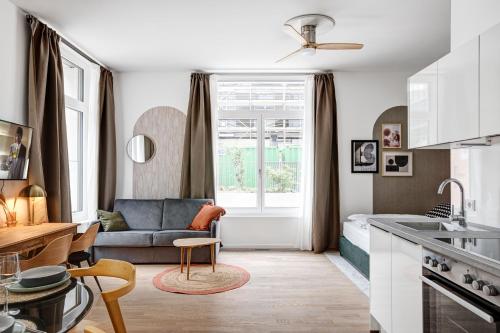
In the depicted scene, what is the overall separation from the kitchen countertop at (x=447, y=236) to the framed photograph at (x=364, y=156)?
3173 mm

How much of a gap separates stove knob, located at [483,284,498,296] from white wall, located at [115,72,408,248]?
442cm

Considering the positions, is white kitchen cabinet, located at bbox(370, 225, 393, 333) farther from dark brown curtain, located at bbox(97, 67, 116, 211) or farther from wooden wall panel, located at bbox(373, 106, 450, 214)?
dark brown curtain, located at bbox(97, 67, 116, 211)

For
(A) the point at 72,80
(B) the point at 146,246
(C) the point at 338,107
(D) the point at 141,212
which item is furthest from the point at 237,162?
(A) the point at 72,80

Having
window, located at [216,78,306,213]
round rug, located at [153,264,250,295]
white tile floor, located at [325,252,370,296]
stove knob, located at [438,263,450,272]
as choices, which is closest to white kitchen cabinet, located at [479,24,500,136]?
stove knob, located at [438,263,450,272]

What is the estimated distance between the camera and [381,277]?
253 cm

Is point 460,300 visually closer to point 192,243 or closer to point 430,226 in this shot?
point 430,226

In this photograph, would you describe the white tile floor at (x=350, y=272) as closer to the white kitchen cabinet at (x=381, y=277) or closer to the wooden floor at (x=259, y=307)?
the wooden floor at (x=259, y=307)

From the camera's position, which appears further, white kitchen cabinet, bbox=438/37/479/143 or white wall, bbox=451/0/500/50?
white wall, bbox=451/0/500/50

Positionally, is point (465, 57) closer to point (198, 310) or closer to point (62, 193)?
point (198, 310)

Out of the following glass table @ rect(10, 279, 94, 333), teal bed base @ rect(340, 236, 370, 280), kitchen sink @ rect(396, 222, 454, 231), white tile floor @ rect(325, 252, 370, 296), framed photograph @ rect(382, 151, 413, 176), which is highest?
framed photograph @ rect(382, 151, 413, 176)

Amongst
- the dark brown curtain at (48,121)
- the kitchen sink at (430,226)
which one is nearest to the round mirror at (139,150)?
the dark brown curtain at (48,121)

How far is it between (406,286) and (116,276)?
1.68 m

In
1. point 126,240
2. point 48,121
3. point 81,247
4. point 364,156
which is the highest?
point 48,121

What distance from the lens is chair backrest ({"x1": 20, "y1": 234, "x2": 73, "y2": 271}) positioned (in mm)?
2666
